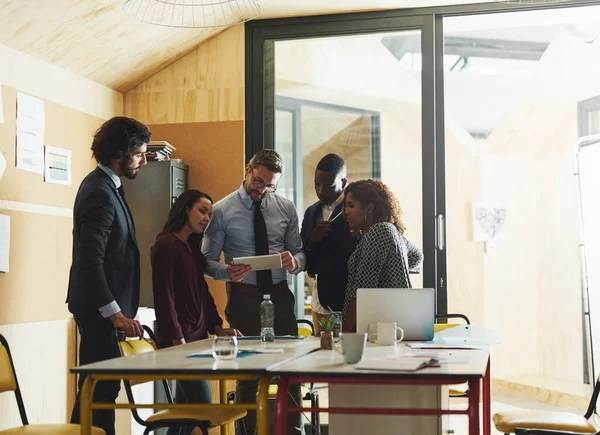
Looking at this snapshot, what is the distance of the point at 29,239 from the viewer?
405cm

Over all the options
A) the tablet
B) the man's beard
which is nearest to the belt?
the tablet

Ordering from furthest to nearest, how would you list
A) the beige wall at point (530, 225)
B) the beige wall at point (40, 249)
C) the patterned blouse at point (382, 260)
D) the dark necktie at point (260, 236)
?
1. the beige wall at point (530, 225)
2. the dark necktie at point (260, 236)
3. the beige wall at point (40, 249)
4. the patterned blouse at point (382, 260)

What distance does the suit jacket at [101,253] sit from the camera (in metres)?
3.10

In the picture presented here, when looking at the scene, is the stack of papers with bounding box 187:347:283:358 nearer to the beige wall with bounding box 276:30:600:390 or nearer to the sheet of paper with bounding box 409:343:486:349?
the sheet of paper with bounding box 409:343:486:349

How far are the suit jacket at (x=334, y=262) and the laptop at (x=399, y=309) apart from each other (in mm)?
857

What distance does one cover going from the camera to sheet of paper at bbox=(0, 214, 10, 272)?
379cm

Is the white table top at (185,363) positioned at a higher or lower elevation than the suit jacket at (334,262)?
lower

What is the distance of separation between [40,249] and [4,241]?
0.34 meters

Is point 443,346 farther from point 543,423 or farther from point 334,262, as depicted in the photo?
point 334,262

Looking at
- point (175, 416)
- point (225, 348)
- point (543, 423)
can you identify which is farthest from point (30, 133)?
point (543, 423)

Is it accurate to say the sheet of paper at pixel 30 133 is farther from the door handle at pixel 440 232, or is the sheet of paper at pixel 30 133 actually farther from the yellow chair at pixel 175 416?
the door handle at pixel 440 232

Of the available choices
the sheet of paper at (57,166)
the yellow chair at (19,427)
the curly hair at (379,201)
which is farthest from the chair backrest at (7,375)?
the curly hair at (379,201)

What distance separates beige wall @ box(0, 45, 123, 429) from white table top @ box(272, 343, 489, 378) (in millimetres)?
1863

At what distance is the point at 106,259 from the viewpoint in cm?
322
